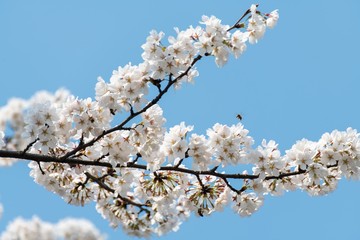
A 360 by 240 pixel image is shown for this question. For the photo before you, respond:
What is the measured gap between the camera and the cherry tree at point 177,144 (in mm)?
7402

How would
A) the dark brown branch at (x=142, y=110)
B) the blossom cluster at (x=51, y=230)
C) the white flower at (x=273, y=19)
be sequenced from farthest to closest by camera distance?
the blossom cluster at (x=51, y=230) < the white flower at (x=273, y=19) < the dark brown branch at (x=142, y=110)

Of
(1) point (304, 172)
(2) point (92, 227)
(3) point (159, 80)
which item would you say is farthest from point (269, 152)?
(2) point (92, 227)

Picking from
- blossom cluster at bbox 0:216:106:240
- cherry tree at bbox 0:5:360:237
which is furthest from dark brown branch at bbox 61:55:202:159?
blossom cluster at bbox 0:216:106:240

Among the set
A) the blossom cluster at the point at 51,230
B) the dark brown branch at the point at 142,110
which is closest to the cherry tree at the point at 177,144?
the dark brown branch at the point at 142,110

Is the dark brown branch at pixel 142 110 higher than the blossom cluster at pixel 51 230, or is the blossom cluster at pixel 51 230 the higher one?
the blossom cluster at pixel 51 230

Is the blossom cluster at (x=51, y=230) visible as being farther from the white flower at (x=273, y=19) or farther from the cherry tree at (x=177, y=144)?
the white flower at (x=273, y=19)

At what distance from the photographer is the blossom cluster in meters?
23.8

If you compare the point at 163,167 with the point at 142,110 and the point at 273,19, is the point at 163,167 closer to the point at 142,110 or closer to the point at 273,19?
the point at 142,110

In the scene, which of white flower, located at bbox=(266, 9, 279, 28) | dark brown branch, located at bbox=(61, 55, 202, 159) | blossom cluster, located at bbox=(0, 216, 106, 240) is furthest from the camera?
blossom cluster, located at bbox=(0, 216, 106, 240)

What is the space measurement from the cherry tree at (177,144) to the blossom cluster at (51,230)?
16.3m

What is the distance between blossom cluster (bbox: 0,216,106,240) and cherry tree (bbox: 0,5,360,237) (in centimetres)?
1626

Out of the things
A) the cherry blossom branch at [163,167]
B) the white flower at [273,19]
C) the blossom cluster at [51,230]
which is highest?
the blossom cluster at [51,230]

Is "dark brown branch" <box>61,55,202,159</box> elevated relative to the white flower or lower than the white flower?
lower

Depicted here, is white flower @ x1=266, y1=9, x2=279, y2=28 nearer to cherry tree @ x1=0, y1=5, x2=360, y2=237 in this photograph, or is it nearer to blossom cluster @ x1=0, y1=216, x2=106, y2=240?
cherry tree @ x1=0, y1=5, x2=360, y2=237
